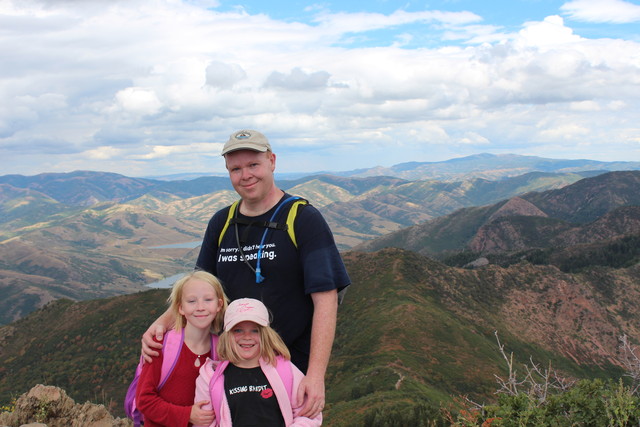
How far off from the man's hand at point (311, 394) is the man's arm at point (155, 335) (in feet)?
5.87

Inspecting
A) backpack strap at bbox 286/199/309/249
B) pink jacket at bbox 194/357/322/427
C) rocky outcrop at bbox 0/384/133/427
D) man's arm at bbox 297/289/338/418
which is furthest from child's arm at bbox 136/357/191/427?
rocky outcrop at bbox 0/384/133/427

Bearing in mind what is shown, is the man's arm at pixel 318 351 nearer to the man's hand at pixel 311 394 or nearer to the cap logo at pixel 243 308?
the man's hand at pixel 311 394

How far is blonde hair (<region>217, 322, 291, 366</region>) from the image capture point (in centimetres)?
493

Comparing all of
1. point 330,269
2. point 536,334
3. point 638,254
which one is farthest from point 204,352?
point 638,254

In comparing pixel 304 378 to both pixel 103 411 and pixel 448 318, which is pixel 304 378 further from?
pixel 448 318

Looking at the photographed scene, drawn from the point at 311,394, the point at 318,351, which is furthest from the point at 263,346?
the point at 311,394

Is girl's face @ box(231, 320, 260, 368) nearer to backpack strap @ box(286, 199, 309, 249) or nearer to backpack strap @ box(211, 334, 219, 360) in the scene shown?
backpack strap @ box(211, 334, 219, 360)

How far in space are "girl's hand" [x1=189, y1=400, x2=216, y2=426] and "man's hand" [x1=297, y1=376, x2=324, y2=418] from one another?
1029 millimetres

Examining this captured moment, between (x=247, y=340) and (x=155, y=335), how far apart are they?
123 cm

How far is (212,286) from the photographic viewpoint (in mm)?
5242

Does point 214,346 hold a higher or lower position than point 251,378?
higher

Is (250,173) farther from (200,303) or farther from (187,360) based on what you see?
(187,360)

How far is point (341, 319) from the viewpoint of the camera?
2071 inches

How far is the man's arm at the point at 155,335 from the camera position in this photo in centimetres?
520
